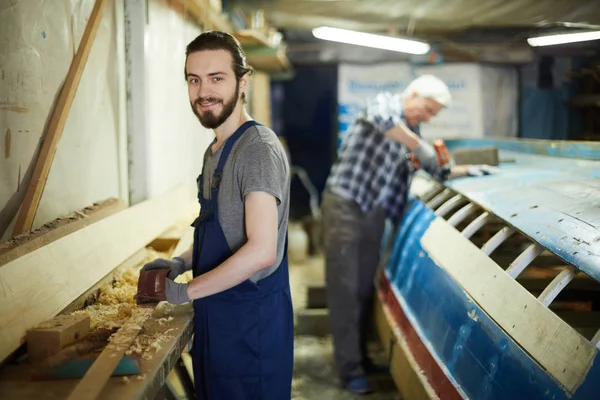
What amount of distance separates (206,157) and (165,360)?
41.0 inches

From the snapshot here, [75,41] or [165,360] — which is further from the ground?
[75,41]

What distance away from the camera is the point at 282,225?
2432 mm

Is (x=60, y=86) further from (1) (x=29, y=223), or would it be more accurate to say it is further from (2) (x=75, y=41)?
(1) (x=29, y=223)

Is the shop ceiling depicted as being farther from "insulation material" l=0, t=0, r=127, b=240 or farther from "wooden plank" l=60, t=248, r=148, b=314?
"wooden plank" l=60, t=248, r=148, b=314

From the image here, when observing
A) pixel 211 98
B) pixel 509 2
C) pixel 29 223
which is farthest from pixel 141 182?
pixel 509 2

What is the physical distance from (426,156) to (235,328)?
2.85 m

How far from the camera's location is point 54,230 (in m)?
2.61

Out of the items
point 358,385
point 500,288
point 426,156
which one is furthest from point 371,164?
point 500,288

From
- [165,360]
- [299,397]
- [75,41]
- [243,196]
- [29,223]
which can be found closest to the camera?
[165,360]

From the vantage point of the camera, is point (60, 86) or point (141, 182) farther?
point (141, 182)

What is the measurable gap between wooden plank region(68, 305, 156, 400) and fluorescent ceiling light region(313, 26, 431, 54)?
20.4 ft

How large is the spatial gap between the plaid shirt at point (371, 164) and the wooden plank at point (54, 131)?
239 cm

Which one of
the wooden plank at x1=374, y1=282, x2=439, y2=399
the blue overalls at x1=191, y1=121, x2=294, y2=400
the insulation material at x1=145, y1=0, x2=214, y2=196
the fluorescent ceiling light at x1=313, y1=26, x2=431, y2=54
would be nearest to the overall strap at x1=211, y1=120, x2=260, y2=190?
the blue overalls at x1=191, y1=121, x2=294, y2=400

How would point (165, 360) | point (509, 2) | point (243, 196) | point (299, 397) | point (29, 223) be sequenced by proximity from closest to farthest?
point (165, 360), point (243, 196), point (29, 223), point (299, 397), point (509, 2)
